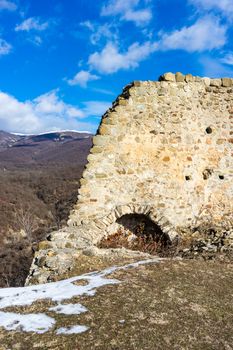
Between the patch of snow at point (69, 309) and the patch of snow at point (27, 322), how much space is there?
0.21 m

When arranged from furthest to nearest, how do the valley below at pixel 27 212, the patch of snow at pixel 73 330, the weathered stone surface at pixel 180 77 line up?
the valley below at pixel 27 212 → the weathered stone surface at pixel 180 77 → the patch of snow at pixel 73 330

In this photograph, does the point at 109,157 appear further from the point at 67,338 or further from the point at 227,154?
the point at 67,338

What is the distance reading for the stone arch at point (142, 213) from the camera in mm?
9375

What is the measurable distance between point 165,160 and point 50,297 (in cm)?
557

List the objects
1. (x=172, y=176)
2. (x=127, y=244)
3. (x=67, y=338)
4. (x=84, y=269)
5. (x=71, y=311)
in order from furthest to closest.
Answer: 1. (x=172, y=176)
2. (x=127, y=244)
3. (x=84, y=269)
4. (x=71, y=311)
5. (x=67, y=338)

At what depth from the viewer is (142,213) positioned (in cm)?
984

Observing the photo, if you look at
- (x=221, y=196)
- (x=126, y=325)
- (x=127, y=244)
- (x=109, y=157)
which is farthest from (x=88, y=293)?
(x=221, y=196)

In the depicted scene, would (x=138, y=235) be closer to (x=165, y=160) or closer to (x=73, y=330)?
(x=165, y=160)

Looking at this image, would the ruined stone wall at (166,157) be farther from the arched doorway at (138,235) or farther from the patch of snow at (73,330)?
the patch of snow at (73,330)

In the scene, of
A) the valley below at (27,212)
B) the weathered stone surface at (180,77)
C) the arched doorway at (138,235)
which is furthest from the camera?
the valley below at (27,212)

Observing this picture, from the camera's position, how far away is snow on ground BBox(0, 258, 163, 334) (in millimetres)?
4492

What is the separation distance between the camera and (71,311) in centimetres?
489

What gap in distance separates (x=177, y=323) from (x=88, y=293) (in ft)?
4.49

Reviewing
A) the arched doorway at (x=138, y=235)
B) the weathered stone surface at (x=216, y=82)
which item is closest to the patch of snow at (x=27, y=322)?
the arched doorway at (x=138, y=235)
